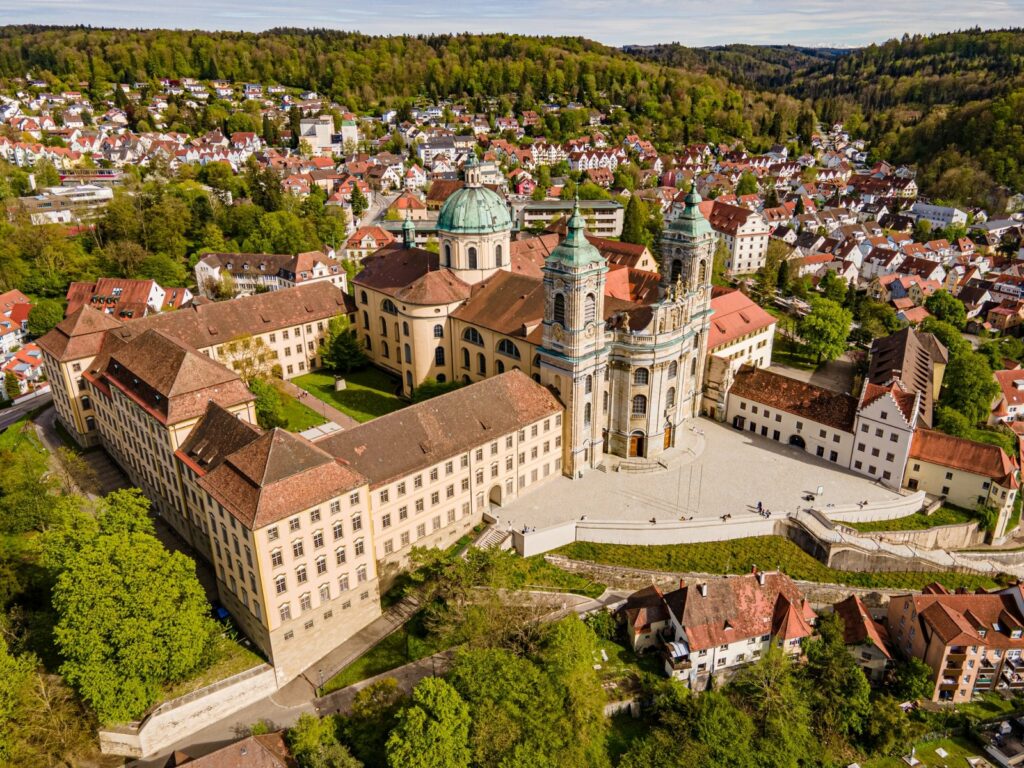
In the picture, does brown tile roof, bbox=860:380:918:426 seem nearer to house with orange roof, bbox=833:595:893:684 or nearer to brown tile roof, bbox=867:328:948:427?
brown tile roof, bbox=867:328:948:427

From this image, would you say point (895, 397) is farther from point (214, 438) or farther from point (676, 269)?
point (214, 438)

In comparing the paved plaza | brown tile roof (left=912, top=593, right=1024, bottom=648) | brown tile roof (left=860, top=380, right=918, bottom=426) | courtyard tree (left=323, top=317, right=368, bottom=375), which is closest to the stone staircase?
the paved plaza

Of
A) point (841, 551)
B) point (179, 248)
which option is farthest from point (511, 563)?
point (179, 248)

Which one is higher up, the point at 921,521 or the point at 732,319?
the point at 732,319

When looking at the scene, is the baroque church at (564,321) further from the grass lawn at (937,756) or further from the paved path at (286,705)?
the grass lawn at (937,756)

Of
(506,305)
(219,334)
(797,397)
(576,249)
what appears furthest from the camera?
(219,334)

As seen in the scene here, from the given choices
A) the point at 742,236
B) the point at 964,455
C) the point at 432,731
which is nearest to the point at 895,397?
the point at 964,455

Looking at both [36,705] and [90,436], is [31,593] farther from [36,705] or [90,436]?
[90,436]
